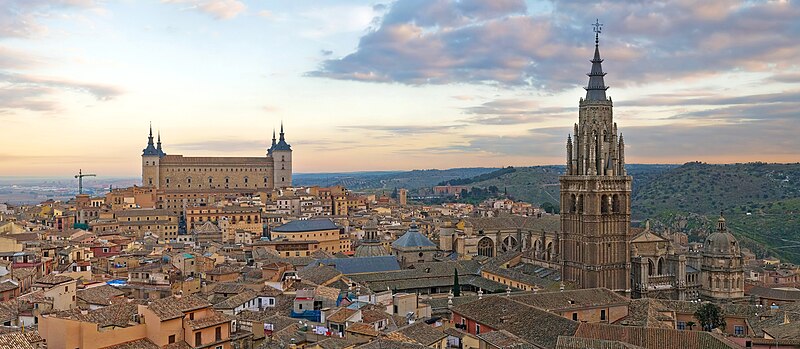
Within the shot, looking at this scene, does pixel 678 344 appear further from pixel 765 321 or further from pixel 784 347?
pixel 765 321

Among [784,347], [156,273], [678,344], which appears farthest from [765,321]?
[156,273]

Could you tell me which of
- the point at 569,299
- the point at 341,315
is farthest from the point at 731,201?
the point at 341,315

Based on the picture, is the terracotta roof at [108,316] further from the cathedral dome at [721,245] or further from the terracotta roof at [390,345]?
the cathedral dome at [721,245]

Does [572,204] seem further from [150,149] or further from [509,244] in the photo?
[150,149]

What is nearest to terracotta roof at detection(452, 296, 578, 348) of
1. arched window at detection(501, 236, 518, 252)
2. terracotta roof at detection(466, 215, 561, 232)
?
terracotta roof at detection(466, 215, 561, 232)

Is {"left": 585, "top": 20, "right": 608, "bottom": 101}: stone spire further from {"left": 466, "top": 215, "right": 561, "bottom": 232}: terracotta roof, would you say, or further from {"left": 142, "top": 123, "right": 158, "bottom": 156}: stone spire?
{"left": 142, "top": 123, "right": 158, "bottom": 156}: stone spire

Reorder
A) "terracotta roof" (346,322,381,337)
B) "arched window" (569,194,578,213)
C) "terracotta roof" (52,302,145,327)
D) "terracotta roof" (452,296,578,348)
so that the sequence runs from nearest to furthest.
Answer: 1. "terracotta roof" (52,302,145,327)
2. "terracotta roof" (346,322,381,337)
3. "terracotta roof" (452,296,578,348)
4. "arched window" (569,194,578,213)

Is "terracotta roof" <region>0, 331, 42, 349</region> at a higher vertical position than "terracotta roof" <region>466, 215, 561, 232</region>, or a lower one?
higher
